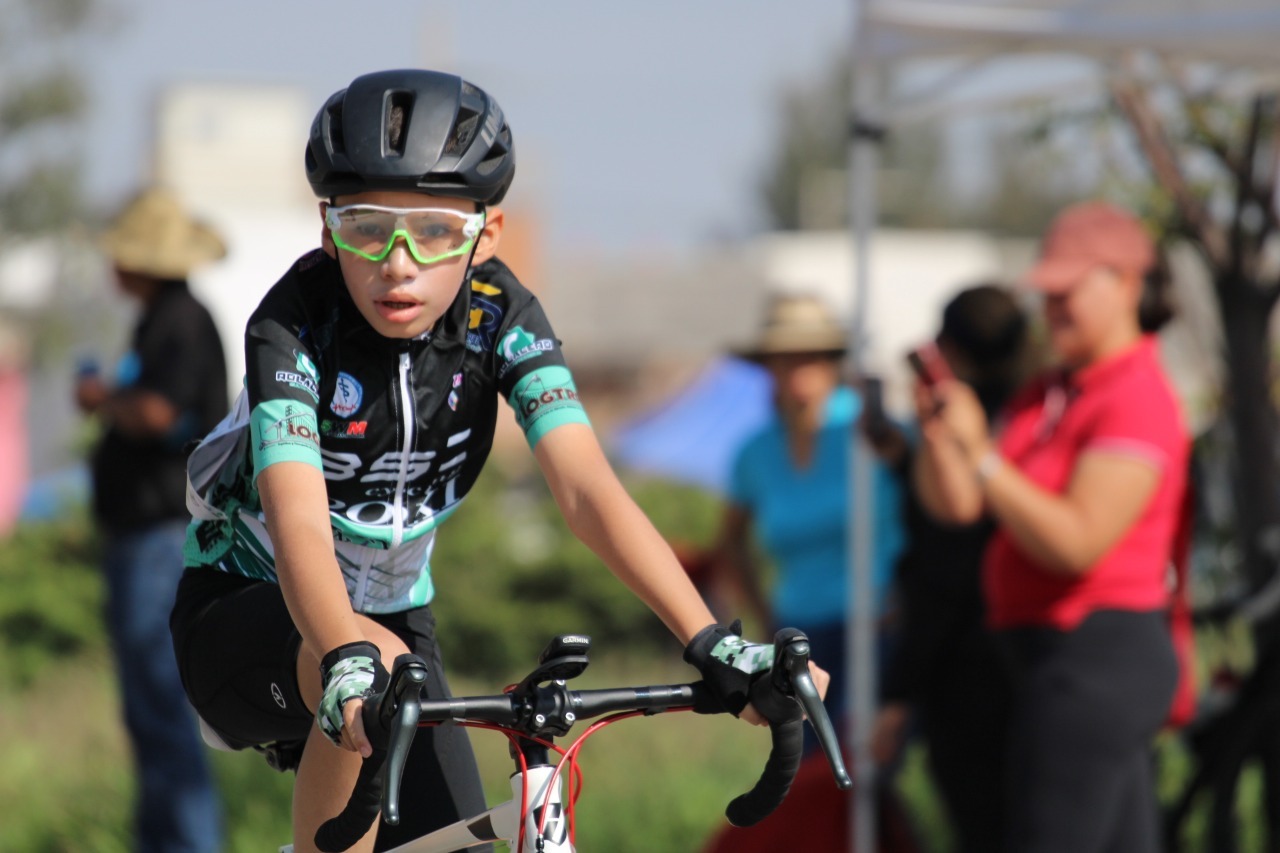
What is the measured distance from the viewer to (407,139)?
2688 millimetres

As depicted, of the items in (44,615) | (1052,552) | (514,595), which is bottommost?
(514,595)

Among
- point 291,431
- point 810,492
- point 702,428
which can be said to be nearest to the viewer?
point 291,431

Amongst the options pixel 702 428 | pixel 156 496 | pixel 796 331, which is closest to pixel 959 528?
pixel 796 331

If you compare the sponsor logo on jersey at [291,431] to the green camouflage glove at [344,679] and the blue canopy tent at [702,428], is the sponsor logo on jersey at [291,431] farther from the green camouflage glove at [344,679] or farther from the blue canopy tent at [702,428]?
the blue canopy tent at [702,428]

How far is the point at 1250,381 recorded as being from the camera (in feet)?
21.1

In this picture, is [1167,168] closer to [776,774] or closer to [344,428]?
[344,428]

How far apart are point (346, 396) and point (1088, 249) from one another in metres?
2.34

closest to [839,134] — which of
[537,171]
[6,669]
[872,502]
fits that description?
[537,171]

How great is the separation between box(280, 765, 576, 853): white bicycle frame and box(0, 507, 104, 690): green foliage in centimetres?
906

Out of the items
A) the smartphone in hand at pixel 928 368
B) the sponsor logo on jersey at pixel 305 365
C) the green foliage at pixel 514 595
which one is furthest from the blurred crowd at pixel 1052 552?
the green foliage at pixel 514 595

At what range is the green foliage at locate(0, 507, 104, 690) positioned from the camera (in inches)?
451

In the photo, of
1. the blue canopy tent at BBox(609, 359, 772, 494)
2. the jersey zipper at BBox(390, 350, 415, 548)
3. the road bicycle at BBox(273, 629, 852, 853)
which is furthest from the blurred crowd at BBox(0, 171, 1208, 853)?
the blue canopy tent at BBox(609, 359, 772, 494)

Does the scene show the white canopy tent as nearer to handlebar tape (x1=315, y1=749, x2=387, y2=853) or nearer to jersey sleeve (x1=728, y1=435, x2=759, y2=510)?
jersey sleeve (x1=728, y1=435, x2=759, y2=510)

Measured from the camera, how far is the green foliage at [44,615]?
1145cm
